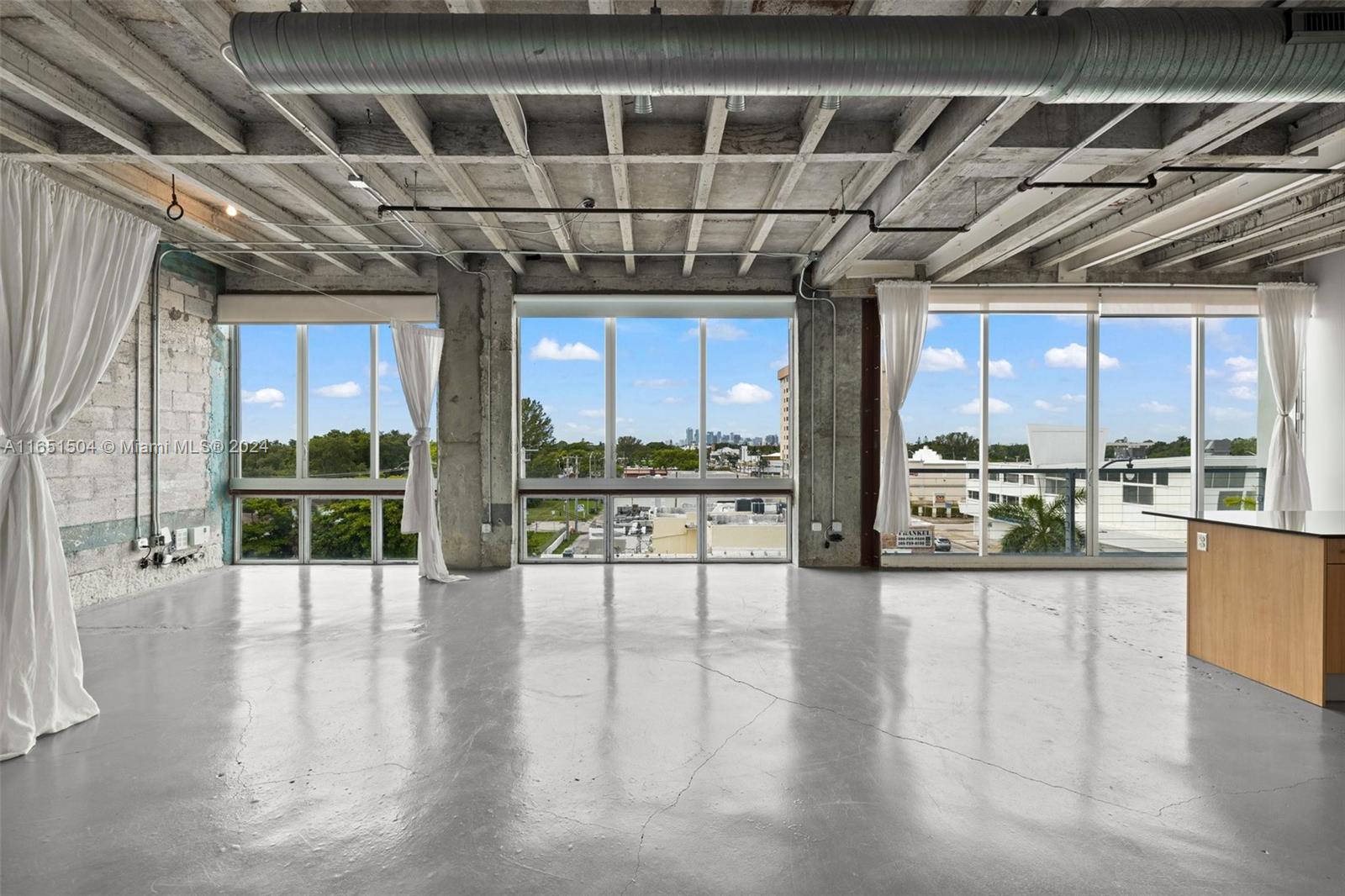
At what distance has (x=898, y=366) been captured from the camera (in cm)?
686

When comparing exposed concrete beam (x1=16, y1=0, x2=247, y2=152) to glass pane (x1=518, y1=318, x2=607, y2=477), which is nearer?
exposed concrete beam (x1=16, y1=0, x2=247, y2=152)

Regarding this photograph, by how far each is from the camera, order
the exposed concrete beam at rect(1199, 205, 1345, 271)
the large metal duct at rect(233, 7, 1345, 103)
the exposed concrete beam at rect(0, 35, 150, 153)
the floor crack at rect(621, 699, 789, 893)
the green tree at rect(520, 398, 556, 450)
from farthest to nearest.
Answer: the green tree at rect(520, 398, 556, 450), the exposed concrete beam at rect(1199, 205, 1345, 271), the exposed concrete beam at rect(0, 35, 150, 153), the large metal duct at rect(233, 7, 1345, 103), the floor crack at rect(621, 699, 789, 893)

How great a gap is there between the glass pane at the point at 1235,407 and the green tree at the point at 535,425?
24.4 feet

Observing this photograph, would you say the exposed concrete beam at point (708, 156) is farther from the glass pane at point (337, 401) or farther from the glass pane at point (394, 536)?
the glass pane at point (394, 536)

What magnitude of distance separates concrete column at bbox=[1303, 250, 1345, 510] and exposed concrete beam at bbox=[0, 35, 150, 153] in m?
10.4

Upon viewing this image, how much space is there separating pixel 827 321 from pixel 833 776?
213 inches

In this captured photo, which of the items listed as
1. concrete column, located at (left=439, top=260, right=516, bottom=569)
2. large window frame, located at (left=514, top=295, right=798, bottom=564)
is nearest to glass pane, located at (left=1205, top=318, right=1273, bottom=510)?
large window frame, located at (left=514, top=295, right=798, bottom=564)

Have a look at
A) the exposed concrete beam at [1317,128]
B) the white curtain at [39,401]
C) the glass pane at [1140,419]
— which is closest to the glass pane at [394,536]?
the white curtain at [39,401]

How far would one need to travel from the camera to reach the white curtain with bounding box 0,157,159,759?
2998 millimetres

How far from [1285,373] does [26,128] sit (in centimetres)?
1083

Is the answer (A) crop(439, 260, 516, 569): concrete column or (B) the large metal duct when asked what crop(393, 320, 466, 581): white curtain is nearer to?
(A) crop(439, 260, 516, 569): concrete column

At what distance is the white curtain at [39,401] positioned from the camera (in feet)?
9.84

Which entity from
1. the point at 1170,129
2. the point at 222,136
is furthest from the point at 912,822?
the point at 222,136

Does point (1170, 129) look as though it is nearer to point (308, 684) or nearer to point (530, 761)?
point (530, 761)
